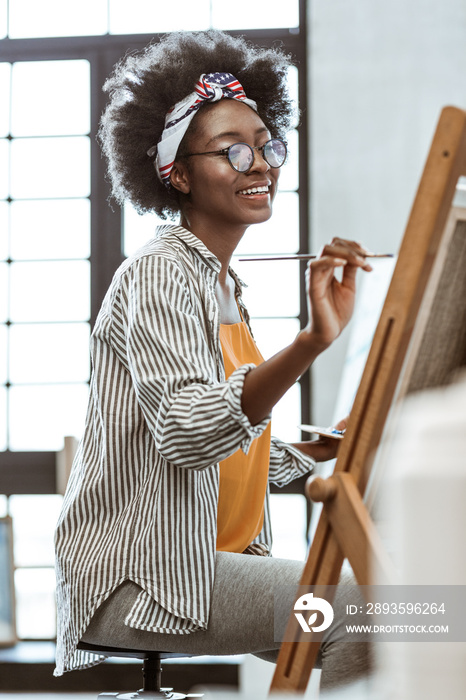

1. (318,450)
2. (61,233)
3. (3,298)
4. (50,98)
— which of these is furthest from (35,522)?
(318,450)

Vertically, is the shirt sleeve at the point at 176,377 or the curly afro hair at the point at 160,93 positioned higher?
the curly afro hair at the point at 160,93

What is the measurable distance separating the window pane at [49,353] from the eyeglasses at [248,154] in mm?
1908

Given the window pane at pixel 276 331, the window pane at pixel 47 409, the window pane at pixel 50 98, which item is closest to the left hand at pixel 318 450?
the window pane at pixel 276 331

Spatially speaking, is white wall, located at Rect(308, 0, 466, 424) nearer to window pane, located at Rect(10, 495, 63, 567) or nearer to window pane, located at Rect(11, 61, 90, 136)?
window pane, located at Rect(11, 61, 90, 136)

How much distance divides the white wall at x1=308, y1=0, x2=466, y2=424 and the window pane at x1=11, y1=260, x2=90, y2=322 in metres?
0.95

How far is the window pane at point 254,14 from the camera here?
3.39m

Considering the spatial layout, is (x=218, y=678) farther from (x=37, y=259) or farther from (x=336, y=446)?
(x=37, y=259)

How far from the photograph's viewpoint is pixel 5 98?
3486 mm

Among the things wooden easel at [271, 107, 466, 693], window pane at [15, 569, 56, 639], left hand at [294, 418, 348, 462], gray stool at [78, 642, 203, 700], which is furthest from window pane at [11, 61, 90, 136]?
wooden easel at [271, 107, 466, 693]

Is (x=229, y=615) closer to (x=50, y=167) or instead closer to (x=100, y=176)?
(x=100, y=176)

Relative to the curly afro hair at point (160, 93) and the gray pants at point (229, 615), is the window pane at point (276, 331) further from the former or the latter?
the gray pants at point (229, 615)

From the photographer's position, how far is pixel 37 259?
3.43 metres

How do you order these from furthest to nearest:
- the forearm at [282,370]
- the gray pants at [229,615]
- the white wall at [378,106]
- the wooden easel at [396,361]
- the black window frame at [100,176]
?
the black window frame at [100,176]
the white wall at [378,106]
the gray pants at [229,615]
the forearm at [282,370]
the wooden easel at [396,361]

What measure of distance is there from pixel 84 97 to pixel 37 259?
693mm
